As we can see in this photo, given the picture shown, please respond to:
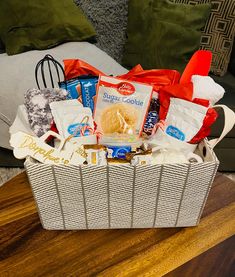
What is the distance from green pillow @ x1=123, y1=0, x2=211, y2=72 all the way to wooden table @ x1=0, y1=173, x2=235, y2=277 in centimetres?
93

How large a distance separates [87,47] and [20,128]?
0.96 m

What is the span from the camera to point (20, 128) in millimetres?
744

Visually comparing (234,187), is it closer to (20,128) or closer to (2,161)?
(20,128)

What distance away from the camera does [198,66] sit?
2.59 feet

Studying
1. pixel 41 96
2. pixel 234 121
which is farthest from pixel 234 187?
pixel 41 96

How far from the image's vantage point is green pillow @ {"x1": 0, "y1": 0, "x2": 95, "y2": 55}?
1539 mm

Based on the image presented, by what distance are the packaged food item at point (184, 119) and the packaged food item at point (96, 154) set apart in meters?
0.17

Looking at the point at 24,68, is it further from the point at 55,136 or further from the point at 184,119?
the point at 184,119

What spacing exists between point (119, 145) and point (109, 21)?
1.15 m

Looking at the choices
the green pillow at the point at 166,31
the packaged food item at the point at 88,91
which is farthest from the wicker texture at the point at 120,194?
the green pillow at the point at 166,31

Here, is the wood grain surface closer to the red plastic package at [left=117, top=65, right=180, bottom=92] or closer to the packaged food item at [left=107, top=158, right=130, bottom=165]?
the packaged food item at [left=107, top=158, right=130, bottom=165]

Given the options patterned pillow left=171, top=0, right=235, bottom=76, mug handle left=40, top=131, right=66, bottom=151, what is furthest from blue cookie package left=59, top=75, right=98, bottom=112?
patterned pillow left=171, top=0, right=235, bottom=76

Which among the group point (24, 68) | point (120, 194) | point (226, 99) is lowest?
point (226, 99)

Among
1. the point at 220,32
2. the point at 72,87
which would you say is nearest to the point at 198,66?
the point at 72,87
